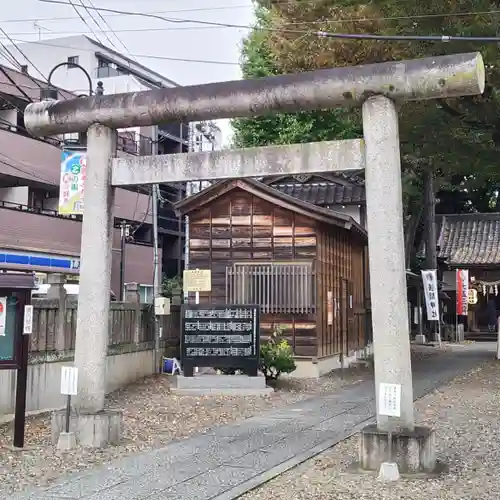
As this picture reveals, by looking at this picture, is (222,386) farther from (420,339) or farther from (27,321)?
(420,339)

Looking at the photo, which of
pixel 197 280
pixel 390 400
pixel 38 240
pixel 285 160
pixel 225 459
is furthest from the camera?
pixel 38 240

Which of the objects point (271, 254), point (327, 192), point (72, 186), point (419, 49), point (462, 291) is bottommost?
point (462, 291)

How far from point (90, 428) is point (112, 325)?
5.64m

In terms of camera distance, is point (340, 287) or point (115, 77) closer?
point (340, 287)

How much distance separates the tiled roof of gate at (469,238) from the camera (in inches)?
1325

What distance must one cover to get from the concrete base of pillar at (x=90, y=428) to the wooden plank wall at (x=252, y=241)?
8.16 metres

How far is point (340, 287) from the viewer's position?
1944 cm

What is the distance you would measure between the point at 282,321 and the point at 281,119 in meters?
12.7

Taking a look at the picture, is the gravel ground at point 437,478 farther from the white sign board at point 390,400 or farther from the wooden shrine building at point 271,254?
the wooden shrine building at point 271,254

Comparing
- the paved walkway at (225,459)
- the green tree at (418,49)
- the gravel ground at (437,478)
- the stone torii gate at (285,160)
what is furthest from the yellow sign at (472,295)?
the stone torii gate at (285,160)

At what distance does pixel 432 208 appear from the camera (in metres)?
32.3

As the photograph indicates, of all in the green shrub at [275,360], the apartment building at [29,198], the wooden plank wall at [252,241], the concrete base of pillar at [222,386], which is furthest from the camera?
the apartment building at [29,198]

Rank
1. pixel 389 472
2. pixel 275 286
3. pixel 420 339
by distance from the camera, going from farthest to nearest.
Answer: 1. pixel 420 339
2. pixel 275 286
3. pixel 389 472

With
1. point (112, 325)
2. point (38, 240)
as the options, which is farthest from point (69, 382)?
point (38, 240)
